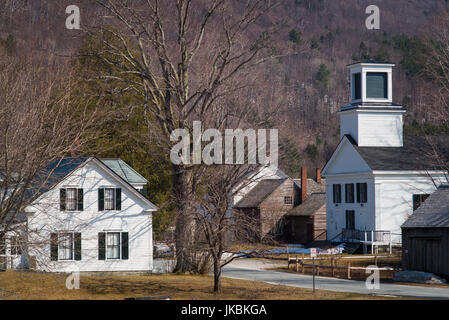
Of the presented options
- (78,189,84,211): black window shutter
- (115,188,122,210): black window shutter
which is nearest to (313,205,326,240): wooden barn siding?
(115,188,122,210): black window shutter

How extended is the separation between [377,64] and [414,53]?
74.0 metres

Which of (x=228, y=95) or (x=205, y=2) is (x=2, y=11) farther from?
(x=228, y=95)

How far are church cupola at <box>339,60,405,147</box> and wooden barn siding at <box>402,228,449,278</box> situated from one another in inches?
839

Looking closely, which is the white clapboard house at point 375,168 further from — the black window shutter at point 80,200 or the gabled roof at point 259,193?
the black window shutter at point 80,200

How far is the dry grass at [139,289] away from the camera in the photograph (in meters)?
32.0

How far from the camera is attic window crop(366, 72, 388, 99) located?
64625mm

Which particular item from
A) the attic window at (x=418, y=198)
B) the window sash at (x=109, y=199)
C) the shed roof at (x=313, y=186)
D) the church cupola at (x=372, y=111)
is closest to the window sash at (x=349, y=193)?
the church cupola at (x=372, y=111)

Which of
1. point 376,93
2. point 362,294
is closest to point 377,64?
point 376,93

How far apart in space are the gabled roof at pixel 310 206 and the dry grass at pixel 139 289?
1342 inches

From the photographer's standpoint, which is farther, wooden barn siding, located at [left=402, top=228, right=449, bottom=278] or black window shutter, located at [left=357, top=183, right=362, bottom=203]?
black window shutter, located at [left=357, top=183, right=362, bottom=203]

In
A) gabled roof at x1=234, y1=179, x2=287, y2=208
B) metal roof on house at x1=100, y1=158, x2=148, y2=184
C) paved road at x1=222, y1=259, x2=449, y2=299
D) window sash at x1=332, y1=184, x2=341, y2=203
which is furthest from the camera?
gabled roof at x1=234, y1=179, x2=287, y2=208

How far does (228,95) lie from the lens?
1754 inches

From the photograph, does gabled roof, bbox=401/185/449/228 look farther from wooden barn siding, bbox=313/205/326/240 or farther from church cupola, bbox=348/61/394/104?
wooden barn siding, bbox=313/205/326/240

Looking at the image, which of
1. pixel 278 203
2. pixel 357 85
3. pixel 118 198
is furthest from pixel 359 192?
pixel 118 198
